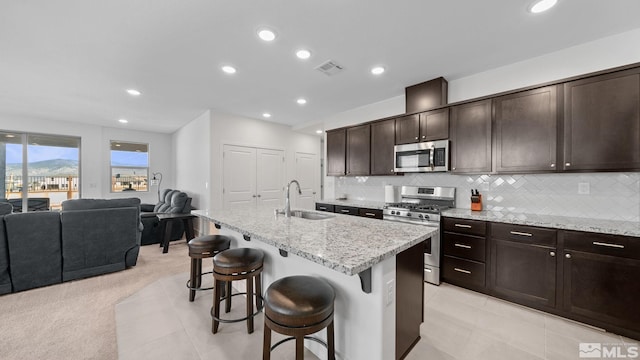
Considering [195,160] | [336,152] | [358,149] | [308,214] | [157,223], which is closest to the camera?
[308,214]

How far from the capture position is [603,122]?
7.18ft

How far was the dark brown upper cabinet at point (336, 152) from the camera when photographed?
4578 mm

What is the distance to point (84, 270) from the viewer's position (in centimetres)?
316

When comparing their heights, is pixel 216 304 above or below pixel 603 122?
below

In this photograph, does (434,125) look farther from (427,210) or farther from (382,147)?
(427,210)

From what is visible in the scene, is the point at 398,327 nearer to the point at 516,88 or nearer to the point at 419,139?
the point at 419,139

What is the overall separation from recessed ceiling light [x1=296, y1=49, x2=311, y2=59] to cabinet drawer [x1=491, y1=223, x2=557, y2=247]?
2.72 m

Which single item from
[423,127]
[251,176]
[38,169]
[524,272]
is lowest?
[524,272]

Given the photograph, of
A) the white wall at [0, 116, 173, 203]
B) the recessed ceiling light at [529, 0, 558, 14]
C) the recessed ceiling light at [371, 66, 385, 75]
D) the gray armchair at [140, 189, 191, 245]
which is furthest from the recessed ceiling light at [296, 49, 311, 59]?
the white wall at [0, 116, 173, 203]

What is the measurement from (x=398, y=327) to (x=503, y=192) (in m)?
2.38

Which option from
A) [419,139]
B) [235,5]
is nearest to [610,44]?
[419,139]

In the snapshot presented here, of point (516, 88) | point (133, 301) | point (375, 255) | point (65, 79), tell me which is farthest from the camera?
point (65, 79)

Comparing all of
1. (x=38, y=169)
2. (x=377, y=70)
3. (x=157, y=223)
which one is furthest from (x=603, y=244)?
(x=38, y=169)

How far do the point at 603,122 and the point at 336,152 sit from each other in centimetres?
340
